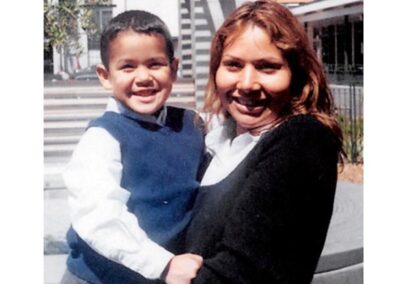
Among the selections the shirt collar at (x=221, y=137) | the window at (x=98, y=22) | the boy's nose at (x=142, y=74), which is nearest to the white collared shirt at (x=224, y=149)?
the shirt collar at (x=221, y=137)

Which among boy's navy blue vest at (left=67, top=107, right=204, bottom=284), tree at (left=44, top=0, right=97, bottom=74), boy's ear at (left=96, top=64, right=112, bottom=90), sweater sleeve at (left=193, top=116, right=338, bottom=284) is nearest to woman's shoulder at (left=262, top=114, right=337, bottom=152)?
sweater sleeve at (left=193, top=116, right=338, bottom=284)

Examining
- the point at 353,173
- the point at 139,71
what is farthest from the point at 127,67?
the point at 353,173

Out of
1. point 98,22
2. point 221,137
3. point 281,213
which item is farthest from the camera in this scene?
point 98,22

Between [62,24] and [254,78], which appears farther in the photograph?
[62,24]

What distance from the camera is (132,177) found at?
2.41 feet

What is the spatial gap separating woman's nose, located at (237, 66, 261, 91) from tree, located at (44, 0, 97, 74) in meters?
0.34

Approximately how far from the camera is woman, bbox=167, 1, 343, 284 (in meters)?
0.65

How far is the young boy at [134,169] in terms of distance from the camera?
71 centimetres

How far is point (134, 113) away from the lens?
76 cm

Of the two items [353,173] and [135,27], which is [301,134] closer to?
[135,27]

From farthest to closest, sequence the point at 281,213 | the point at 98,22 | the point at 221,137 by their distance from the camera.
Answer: the point at 98,22 → the point at 221,137 → the point at 281,213

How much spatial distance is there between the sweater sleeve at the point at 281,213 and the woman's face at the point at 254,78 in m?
0.05

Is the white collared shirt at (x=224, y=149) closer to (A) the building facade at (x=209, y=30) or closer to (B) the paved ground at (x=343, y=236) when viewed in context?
(A) the building facade at (x=209, y=30)

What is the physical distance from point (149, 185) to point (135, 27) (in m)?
0.19
